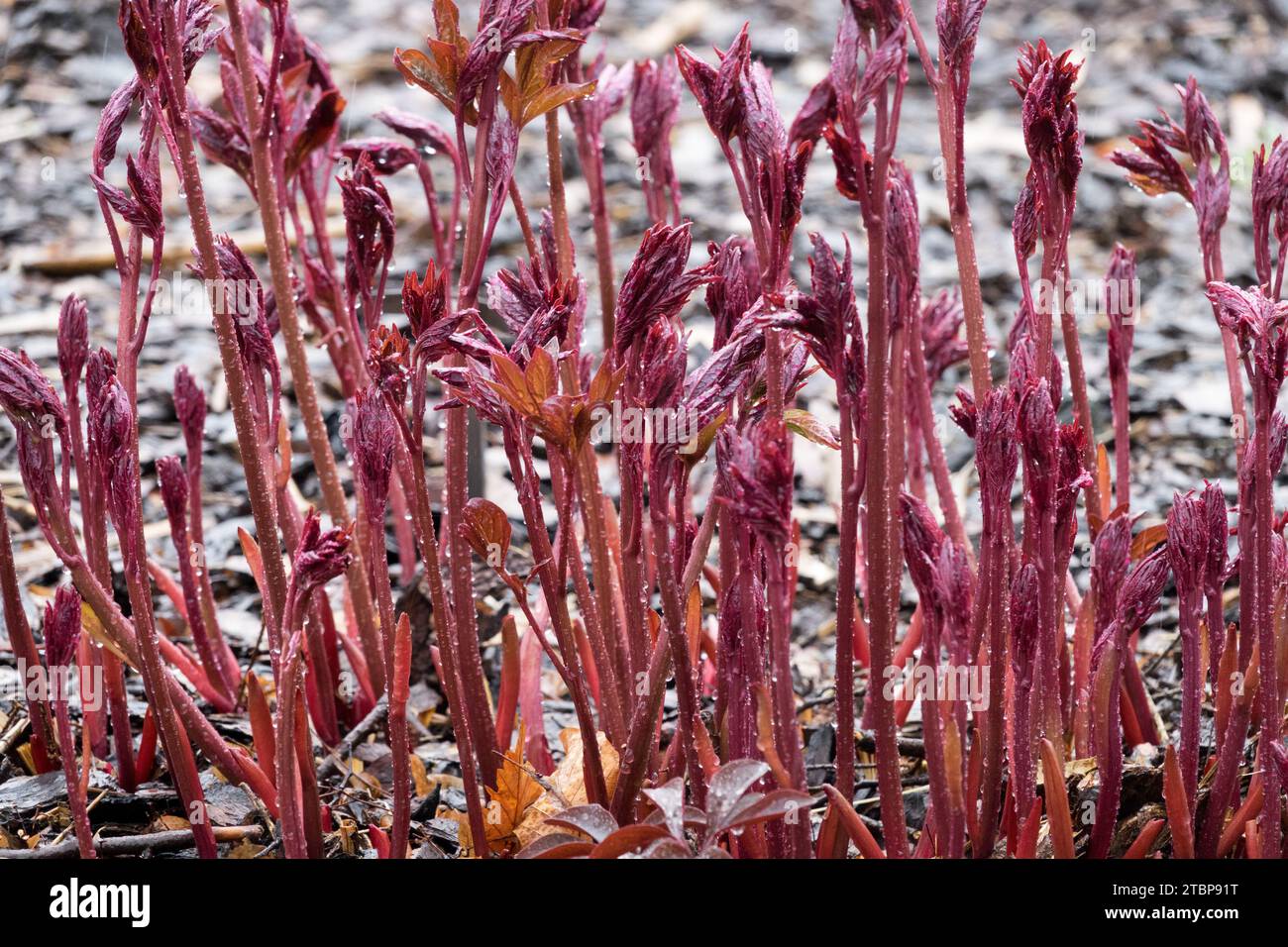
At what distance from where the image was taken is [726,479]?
111 centimetres

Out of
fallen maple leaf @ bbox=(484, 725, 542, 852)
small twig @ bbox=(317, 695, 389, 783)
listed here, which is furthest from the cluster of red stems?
small twig @ bbox=(317, 695, 389, 783)

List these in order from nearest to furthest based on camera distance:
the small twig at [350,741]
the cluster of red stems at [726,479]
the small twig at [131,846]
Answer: the cluster of red stems at [726,479] → the small twig at [131,846] → the small twig at [350,741]

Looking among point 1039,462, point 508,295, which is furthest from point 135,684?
point 1039,462

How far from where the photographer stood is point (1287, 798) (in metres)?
1.41

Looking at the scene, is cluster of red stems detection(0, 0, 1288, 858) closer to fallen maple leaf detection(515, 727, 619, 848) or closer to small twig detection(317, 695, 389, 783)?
fallen maple leaf detection(515, 727, 619, 848)

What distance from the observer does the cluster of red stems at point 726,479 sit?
3.68 feet

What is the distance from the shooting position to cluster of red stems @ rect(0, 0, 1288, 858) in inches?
44.2

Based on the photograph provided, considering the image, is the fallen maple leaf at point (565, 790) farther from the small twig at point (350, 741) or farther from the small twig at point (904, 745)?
the small twig at point (904, 745)

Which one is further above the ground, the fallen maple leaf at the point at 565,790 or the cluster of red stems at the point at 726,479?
the cluster of red stems at the point at 726,479

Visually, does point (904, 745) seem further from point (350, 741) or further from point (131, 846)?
point (131, 846)

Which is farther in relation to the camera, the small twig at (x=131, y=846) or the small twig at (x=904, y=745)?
the small twig at (x=904, y=745)

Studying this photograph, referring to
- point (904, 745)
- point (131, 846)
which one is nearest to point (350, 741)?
point (131, 846)

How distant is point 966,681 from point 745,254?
59cm

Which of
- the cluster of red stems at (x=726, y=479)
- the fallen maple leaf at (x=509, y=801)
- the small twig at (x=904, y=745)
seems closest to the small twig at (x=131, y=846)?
the cluster of red stems at (x=726, y=479)
